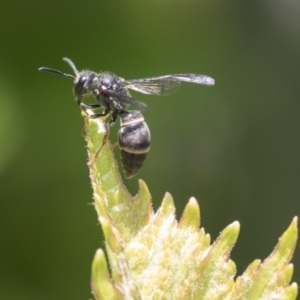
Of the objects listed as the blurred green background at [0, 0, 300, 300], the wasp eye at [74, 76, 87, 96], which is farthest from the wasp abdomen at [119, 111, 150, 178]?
the blurred green background at [0, 0, 300, 300]

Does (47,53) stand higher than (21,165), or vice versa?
(47,53)

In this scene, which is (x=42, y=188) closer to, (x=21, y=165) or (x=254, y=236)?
(x=21, y=165)

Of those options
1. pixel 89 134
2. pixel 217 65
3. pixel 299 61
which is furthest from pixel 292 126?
pixel 89 134

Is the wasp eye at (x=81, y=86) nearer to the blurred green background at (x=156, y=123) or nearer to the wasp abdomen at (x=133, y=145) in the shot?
the wasp abdomen at (x=133, y=145)

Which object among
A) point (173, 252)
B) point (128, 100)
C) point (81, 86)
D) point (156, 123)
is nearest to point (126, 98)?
point (128, 100)

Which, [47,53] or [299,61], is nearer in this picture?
[47,53]
